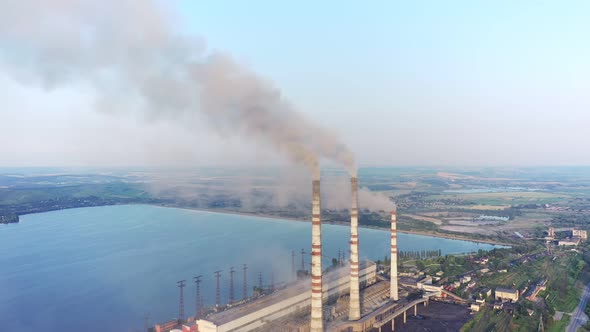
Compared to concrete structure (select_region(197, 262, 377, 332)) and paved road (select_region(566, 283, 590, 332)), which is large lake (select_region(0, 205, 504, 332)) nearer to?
concrete structure (select_region(197, 262, 377, 332))

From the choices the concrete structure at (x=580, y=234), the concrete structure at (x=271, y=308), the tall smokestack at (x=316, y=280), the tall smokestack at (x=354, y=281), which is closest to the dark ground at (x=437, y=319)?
the tall smokestack at (x=354, y=281)

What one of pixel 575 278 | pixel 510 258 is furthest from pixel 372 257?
pixel 575 278

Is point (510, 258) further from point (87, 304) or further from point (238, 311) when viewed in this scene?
point (87, 304)

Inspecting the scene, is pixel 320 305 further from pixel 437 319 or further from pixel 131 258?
pixel 131 258

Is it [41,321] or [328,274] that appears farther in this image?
[328,274]

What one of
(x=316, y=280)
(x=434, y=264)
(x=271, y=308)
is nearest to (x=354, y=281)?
(x=316, y=280)

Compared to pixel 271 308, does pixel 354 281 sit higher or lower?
higher
